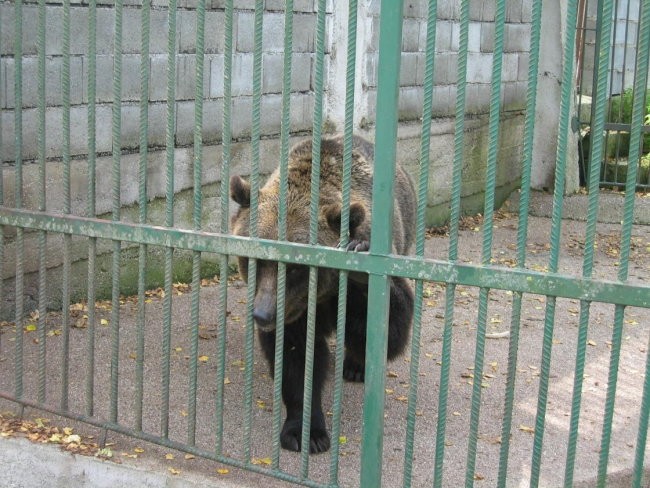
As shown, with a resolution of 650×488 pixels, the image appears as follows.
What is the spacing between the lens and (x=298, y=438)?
14.9 feet

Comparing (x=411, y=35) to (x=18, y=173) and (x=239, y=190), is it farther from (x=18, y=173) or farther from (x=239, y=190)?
(x=18, y=173)

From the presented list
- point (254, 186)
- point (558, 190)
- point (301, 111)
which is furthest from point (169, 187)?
point (301, 111)

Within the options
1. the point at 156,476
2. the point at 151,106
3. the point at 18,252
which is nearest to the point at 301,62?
the point at 151,106

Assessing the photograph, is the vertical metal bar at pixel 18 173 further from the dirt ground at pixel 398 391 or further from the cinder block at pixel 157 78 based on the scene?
the cinder block at pixel 157 78

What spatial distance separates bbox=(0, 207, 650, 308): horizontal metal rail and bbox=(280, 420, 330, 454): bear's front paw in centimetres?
125

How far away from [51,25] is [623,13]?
35.0ft

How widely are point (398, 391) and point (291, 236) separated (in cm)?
141

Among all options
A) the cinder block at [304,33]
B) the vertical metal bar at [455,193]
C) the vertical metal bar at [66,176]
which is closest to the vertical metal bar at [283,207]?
the vertical metal bar at [455,193]

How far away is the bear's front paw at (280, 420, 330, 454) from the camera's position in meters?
4.51

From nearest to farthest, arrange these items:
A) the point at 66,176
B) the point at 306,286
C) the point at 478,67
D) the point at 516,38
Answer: the point at 66,176
the point at 306,286
the point at 478,67
the point at 516,38

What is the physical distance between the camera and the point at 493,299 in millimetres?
7344

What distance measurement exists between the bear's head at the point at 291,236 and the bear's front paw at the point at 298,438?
0.54 m

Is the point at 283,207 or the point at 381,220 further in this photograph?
the point at 283,207

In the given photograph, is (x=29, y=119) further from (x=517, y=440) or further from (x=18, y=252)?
(x=517, y=440)
